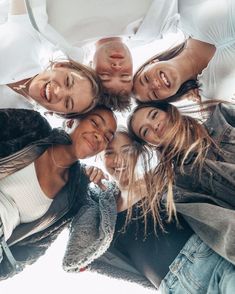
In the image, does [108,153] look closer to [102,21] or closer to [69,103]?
[69,103]

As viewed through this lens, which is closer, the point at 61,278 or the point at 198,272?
the point at 198,272

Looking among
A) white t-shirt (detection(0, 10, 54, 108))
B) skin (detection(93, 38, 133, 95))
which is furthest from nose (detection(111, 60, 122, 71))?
white t-shirt (detection(0, 10, 54, 108))

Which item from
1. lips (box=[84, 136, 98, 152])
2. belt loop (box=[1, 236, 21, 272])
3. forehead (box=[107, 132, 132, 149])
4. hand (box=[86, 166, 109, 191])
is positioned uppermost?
lips (box=[84, 136, 98, 152])

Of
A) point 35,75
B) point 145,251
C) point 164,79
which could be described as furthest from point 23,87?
point 145,251

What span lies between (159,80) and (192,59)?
72 millimetres

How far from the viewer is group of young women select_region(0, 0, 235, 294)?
71 centimetres

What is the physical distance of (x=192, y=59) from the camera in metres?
0.77

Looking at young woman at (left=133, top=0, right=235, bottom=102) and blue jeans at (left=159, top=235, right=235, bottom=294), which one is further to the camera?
young woman at (left=133, top=0, right=235, bottom=102)

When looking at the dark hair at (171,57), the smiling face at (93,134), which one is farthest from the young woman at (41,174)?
the dark hair at (171,57)

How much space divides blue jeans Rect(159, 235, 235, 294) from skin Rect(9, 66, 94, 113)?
0.97 feet

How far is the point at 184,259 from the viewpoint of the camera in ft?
2.24

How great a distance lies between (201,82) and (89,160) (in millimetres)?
240

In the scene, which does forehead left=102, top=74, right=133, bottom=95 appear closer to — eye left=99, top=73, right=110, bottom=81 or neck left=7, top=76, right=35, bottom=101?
eye left=99, top=73, right=110, bottom=81

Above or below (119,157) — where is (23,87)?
above
